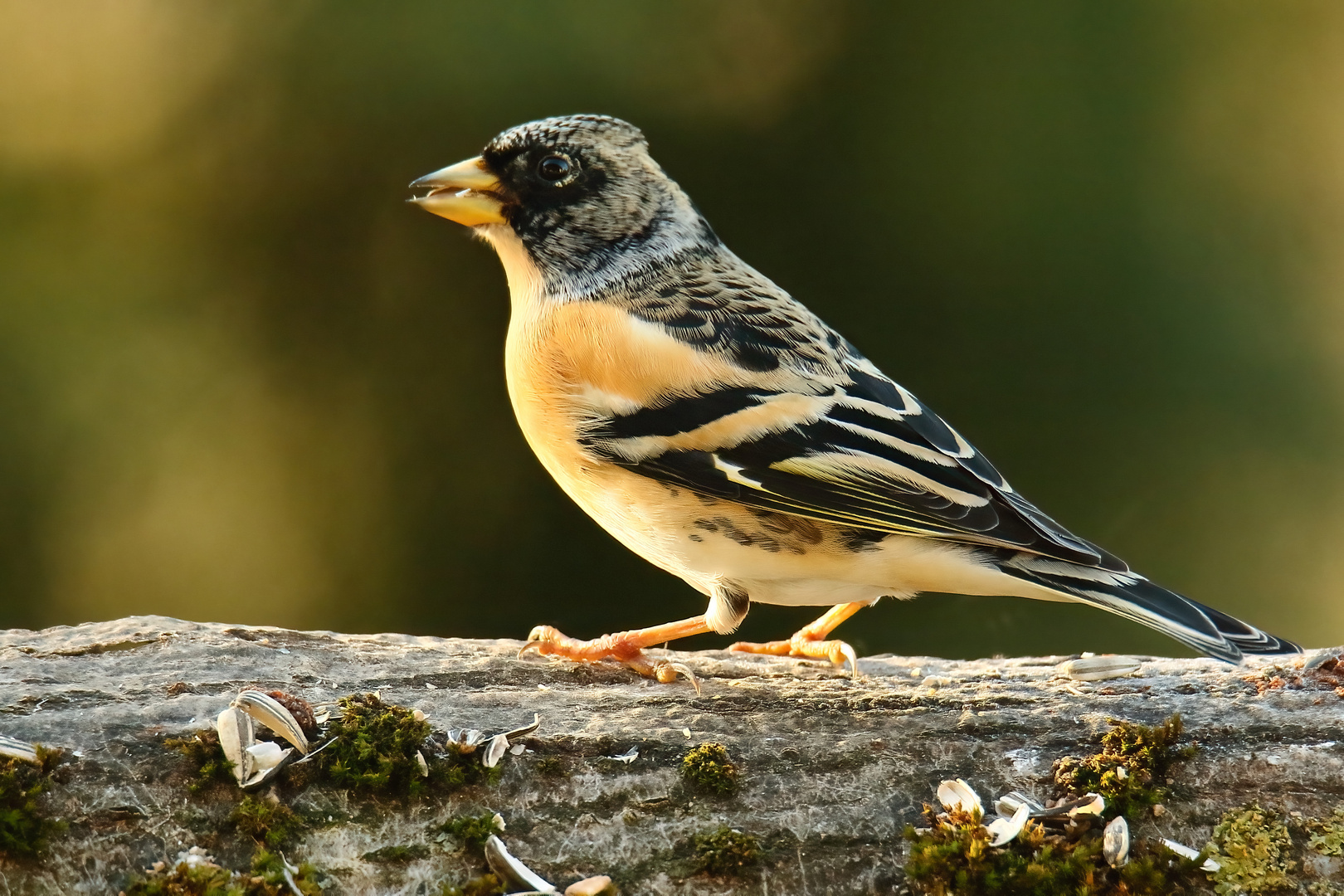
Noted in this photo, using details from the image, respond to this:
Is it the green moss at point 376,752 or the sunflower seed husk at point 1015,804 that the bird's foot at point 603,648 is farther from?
the sunflower seed husk at point 1015,804

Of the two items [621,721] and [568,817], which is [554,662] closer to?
[621,721]

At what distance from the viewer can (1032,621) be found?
12.6 ft

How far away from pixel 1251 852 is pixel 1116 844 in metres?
0.25

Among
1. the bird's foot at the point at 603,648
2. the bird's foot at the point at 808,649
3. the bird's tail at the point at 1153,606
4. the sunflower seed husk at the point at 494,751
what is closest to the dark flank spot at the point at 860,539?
the bird's tail at the point at 1153,606

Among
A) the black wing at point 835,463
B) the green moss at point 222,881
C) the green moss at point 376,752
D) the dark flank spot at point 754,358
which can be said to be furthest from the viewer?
the dark flank spot at point 754,358

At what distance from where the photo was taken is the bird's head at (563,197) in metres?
3.00

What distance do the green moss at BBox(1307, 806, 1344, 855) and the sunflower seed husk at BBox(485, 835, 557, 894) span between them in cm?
133

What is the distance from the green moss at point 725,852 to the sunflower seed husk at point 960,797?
360mm

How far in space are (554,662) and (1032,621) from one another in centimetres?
190

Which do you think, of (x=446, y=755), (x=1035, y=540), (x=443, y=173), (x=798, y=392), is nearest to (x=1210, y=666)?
(x=1035, y=540)

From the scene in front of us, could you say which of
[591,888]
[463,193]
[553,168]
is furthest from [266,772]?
[553,168]

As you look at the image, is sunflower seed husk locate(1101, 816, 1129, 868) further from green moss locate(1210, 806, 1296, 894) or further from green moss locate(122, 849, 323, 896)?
green moss locate(122, 849, 323, 896)

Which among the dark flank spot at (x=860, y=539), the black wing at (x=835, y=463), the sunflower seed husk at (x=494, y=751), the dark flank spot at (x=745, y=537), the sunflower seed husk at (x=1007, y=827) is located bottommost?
the sunflower seed husk at (x=494, y=751)

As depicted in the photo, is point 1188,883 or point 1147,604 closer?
point 1188,883
